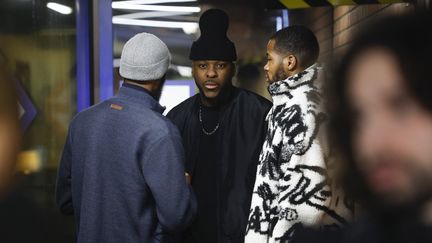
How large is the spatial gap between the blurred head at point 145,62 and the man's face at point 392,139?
1874mm

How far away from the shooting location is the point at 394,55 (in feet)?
1.94

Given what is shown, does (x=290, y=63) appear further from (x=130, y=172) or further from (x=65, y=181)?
(x=65, y=181)

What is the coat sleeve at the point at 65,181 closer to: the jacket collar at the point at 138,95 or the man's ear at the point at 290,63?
the jacket collar at the point at 138,95

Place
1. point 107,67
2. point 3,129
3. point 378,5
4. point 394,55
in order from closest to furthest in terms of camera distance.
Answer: point 394,55
point 3,129
point 378,5
point 107,67

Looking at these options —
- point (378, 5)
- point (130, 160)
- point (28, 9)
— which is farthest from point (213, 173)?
point (28, 9)

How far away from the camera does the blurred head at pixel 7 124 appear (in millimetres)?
919

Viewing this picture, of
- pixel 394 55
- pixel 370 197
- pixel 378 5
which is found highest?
pixel 378 5

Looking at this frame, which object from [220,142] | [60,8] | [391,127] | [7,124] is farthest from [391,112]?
[60,8]

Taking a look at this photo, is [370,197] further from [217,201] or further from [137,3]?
[137,3]

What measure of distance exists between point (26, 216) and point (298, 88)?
2719 mm

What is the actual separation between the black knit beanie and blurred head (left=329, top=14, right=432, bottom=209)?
8.92 ft

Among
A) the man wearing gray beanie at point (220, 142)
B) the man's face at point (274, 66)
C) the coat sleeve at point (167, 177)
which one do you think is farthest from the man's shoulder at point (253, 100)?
the coat sleeve at point (167, 177)

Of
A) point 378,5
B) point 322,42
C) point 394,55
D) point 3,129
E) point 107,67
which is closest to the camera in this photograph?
point 394,55

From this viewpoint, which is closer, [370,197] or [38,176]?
[370,197]
